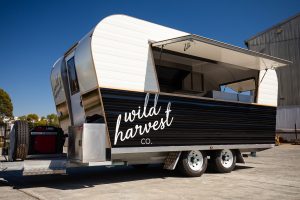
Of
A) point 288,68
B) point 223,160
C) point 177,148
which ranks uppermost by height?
point 288,68

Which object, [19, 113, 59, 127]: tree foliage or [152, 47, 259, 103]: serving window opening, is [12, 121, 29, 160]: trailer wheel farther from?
[152, 47, 259, 103]: serving window opening

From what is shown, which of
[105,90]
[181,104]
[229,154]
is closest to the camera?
[105,90]

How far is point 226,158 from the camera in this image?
369 inches

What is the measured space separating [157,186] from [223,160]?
310cm

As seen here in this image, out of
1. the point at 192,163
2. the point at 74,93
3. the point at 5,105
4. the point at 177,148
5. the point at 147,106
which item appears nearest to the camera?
the point at 147,106

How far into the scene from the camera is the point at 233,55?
29.6 ft

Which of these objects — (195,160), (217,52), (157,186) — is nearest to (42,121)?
(195,160)

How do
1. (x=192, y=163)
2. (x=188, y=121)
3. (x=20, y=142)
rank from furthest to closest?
1. (x=192, y=163)
2. (x=188, y=121)
3. (x=20, y=142)

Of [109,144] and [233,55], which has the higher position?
[233,55]

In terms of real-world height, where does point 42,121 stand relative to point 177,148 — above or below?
above

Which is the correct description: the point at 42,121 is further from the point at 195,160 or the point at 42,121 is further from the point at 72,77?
the point at 195,160

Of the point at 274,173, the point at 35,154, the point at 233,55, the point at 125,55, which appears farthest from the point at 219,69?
the point at 35,154

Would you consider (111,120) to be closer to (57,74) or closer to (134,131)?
(134,131)

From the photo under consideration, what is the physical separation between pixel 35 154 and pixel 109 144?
206 centimetres
